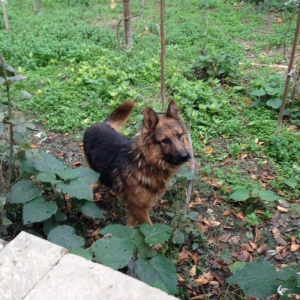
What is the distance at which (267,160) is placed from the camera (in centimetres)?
460

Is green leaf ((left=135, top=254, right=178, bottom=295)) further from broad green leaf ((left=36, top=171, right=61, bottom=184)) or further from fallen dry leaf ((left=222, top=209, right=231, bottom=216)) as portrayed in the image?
fallen dry leaf ((left=222, top=209, right=231, bottom=216))

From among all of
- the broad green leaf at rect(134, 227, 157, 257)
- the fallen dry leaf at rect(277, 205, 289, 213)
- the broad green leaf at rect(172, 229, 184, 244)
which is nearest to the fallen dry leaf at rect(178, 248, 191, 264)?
the broad green leaf at rect(172, 229, 184, 244)

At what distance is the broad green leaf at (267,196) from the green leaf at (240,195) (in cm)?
13

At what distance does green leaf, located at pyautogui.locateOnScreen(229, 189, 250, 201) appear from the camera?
386 centimetres

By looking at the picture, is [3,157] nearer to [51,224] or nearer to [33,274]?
[51,224]

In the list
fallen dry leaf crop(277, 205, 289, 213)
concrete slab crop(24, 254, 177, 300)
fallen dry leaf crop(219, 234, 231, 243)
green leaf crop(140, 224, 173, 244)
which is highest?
concrete slab crop(24, 254, 177, 300)

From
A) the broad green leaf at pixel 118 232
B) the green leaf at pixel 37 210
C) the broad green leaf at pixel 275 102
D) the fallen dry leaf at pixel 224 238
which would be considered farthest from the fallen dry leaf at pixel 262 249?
the broad green leaf at pixel 275 102

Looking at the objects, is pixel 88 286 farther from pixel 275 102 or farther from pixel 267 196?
pixel 275 102

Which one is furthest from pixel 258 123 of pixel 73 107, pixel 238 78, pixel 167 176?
pixel 73 107

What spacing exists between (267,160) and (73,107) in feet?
9.23

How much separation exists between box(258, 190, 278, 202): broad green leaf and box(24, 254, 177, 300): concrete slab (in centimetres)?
228

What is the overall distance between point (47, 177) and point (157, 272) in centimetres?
112

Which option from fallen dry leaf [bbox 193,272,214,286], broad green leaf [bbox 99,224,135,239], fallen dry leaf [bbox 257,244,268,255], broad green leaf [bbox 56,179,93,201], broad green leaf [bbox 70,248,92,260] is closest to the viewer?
broad green leaf [bbox 70,248,92,260]

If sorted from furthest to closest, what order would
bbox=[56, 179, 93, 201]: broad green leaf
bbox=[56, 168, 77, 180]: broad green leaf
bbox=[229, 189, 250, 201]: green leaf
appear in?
bbox=[229, 189, 250, 201]: green leaf, bbox=[56, 168, 77, 180]: broad green leaf, bbox=[56, 179, 93, 201]: broad green leaf
